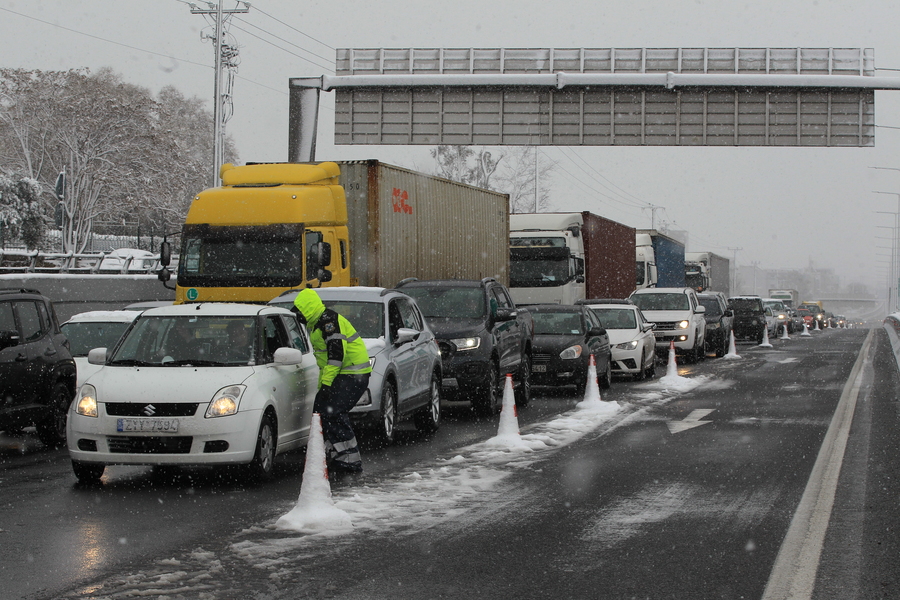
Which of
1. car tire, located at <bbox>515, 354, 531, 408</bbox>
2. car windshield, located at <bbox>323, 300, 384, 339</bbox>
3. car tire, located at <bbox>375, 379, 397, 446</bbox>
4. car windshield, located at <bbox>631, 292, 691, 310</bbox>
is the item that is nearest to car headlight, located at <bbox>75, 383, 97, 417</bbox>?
car tire, located at <bbox>375, 379, 397, 446</bbox>

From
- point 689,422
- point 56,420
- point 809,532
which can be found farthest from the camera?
point 689,422

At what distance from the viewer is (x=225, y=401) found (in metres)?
9.16

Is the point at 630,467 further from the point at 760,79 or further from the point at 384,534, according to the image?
the point at 760,79

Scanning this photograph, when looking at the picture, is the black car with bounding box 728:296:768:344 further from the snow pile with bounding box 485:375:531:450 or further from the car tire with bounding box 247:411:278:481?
the car tire with bounding box 247:411:278:481

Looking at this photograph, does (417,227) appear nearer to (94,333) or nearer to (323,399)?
(94,333)

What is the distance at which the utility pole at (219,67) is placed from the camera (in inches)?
1549

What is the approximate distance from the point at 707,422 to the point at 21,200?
43.4m

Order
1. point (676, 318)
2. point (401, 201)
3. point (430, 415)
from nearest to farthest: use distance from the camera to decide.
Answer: point (430, 415)
point (401, 201)
point (676, 318)

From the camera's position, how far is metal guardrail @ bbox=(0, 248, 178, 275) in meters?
24.0

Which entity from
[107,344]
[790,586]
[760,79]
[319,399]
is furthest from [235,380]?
[760,79]

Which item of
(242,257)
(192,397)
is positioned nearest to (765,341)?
(242,257)

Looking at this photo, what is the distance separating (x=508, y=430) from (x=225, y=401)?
157 inches

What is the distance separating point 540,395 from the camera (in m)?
19.8

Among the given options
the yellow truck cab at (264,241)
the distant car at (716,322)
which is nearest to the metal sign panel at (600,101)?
the distant car at (716,322)
